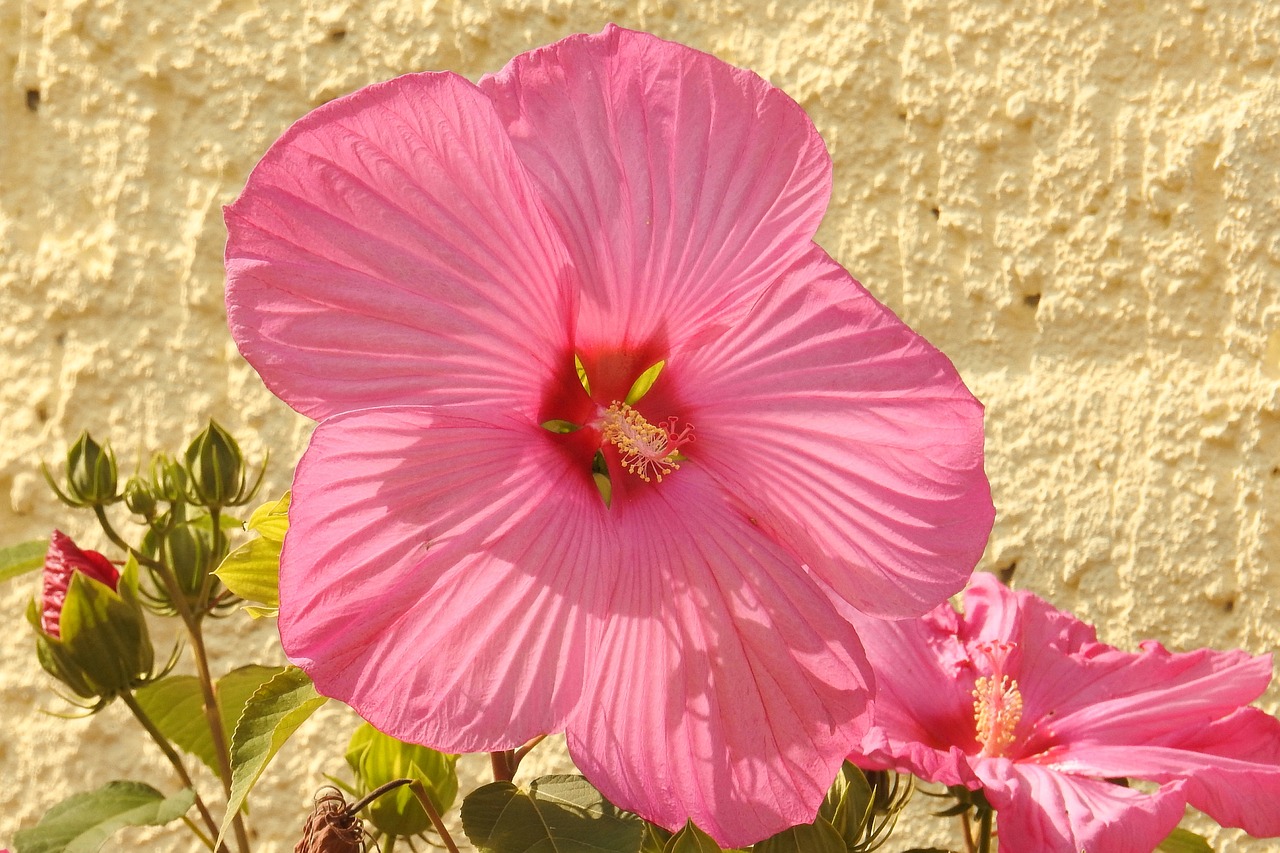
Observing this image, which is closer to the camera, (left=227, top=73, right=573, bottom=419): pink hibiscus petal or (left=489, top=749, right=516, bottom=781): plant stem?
(left=227, top=73, right=573, bottom=419): pink hibiscus petal

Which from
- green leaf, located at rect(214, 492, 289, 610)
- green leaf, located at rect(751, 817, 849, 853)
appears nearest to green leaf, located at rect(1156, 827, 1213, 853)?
green leaf, located at rect(751, 817, 849, 853)

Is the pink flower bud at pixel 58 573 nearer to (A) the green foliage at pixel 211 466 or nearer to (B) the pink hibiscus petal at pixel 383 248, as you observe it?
(A) the green foliage at pixel 211 466

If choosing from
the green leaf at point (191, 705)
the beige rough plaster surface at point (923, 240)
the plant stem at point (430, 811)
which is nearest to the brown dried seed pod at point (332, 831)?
the plant stem at point (430, 811)

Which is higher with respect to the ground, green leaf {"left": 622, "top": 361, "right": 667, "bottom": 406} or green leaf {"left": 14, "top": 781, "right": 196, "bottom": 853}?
green leaf {"left": 622, "top": 361, "right": 667, "bottom": 406}

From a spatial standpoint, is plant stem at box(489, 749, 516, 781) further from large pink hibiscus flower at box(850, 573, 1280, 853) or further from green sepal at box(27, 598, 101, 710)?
green sepal at box(27, 598, 101, 710)

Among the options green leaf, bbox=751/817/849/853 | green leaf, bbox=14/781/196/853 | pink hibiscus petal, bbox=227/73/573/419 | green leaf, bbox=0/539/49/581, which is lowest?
green leaf, bbox=14/781/196/853

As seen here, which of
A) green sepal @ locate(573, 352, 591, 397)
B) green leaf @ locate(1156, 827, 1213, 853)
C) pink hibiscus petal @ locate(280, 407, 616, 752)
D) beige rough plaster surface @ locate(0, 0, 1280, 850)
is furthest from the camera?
beige rough plaster surface @ locate(0, 0, 1280, 850)

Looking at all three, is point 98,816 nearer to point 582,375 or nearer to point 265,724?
point 265,724

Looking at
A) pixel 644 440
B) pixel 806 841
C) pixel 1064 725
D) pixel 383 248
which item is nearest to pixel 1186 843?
pixel 1064 725
